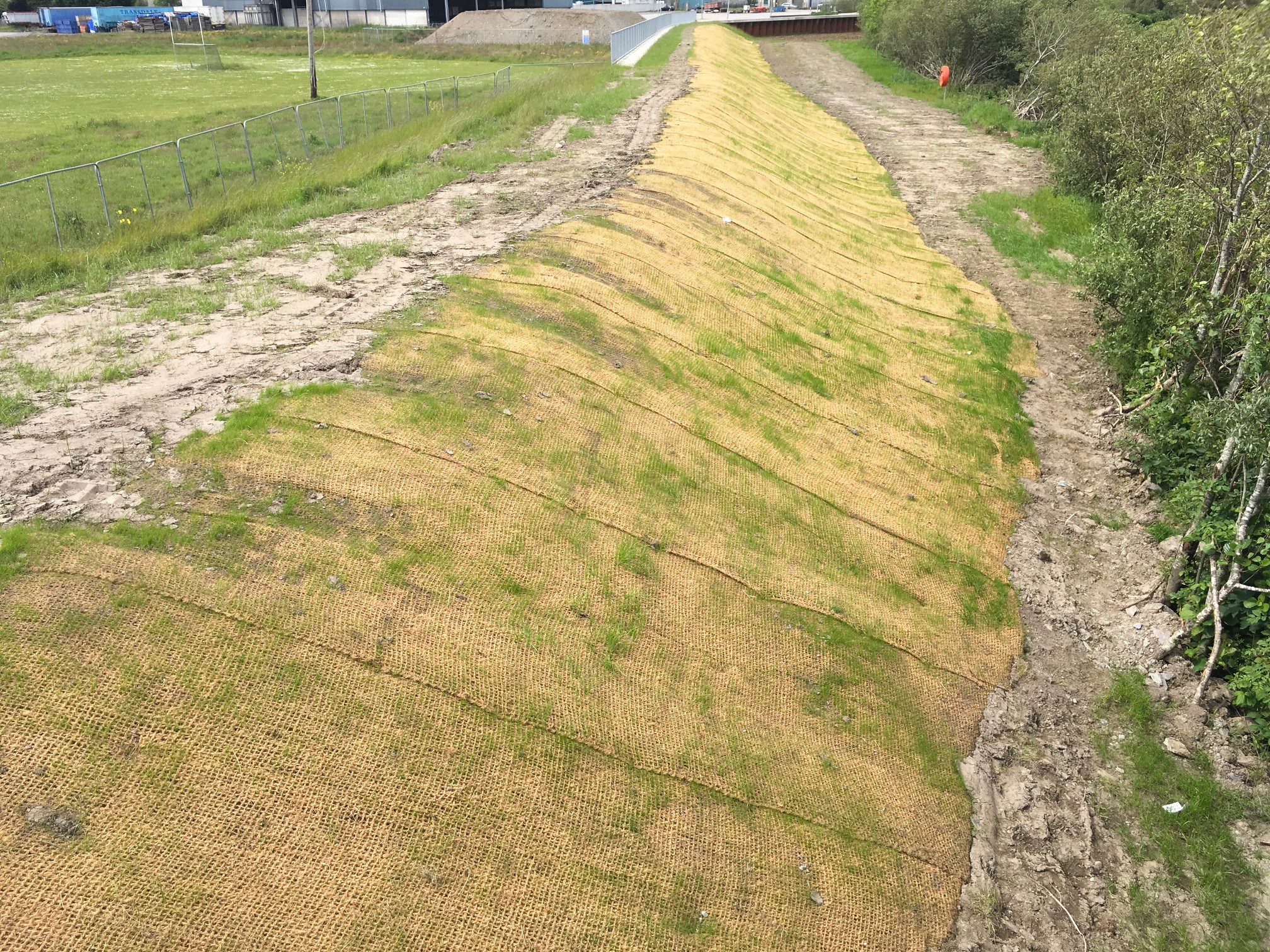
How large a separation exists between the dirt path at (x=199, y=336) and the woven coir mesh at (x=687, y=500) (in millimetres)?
1237

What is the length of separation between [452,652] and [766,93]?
1422 inches

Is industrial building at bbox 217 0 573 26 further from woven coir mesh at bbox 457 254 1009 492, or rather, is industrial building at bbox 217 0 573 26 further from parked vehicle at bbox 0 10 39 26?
woven coir mesh at bbox 457 254 1009 492

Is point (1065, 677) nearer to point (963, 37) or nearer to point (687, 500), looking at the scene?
point (687, 500)

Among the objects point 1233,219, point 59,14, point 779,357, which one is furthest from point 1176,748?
point 59,14

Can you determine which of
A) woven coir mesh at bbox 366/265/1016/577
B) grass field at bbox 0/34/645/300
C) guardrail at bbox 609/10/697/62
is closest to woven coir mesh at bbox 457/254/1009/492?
woven coir mesh at bbox 366/265/1016/577

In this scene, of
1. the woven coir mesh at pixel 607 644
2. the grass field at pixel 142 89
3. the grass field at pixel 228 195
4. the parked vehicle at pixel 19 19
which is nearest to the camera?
the woven coir mesh at pixel 607 644

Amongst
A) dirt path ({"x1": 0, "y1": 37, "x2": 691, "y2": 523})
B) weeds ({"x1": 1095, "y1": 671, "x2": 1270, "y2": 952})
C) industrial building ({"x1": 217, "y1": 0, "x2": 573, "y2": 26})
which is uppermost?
industrial building ({"x1": 217, "y1": 0, "x2": 573, "y2": 26})

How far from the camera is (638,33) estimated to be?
174 feet

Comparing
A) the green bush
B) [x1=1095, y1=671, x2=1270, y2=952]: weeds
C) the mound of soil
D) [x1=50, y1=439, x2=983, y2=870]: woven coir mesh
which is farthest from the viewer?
the mound of soil

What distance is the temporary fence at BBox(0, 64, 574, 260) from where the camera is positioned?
48.8ft

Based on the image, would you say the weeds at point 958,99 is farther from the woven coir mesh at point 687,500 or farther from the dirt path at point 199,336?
the woven coir mesh at point 687,500

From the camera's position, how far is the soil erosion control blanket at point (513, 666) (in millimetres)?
5227

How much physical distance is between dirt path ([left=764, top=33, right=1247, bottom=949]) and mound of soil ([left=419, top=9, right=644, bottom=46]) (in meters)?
63.0

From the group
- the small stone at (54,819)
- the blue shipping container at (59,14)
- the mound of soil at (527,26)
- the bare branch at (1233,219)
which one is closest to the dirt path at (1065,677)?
the bare branch at (1233,219)
